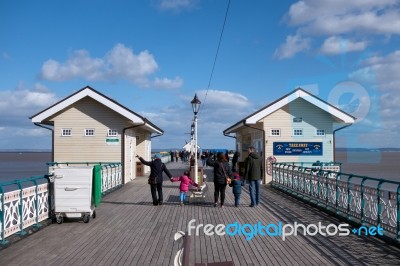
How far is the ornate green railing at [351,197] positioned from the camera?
816 cm

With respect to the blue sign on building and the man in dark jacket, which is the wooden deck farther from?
the blue sign on building

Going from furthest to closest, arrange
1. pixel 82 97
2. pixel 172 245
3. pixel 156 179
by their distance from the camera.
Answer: pixel 82 97 < pixel 156 179 < pixel 172 245

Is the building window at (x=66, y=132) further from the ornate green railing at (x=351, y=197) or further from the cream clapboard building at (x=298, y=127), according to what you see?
the ornate green railing at (x=351, y=197)

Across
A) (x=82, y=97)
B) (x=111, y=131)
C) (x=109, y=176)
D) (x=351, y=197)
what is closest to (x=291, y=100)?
(x=111, y=131)

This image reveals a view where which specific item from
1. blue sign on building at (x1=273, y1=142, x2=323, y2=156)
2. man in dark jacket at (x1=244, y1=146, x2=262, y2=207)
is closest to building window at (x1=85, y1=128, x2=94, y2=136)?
blue sign on building at (x1=273, y1=142, x2=323, y2=156)

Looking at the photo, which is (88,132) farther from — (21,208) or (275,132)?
(21,208)

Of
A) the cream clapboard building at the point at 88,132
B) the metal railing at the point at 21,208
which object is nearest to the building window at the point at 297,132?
the cream clapboard building at the point at 88,132

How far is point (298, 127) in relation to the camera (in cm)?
2264

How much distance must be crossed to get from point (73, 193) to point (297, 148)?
14.0 meters

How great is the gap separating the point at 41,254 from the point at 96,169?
3685 mm

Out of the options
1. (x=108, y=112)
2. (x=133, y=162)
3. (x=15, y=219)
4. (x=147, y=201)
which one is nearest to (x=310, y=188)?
(x=147, y=201)

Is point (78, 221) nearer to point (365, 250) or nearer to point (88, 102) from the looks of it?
point (365, 250)

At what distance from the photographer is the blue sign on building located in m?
22.4

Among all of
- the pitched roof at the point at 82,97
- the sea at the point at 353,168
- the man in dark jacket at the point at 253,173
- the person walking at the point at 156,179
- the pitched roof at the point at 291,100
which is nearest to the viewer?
the man in dark jacket at the point at 253,173
